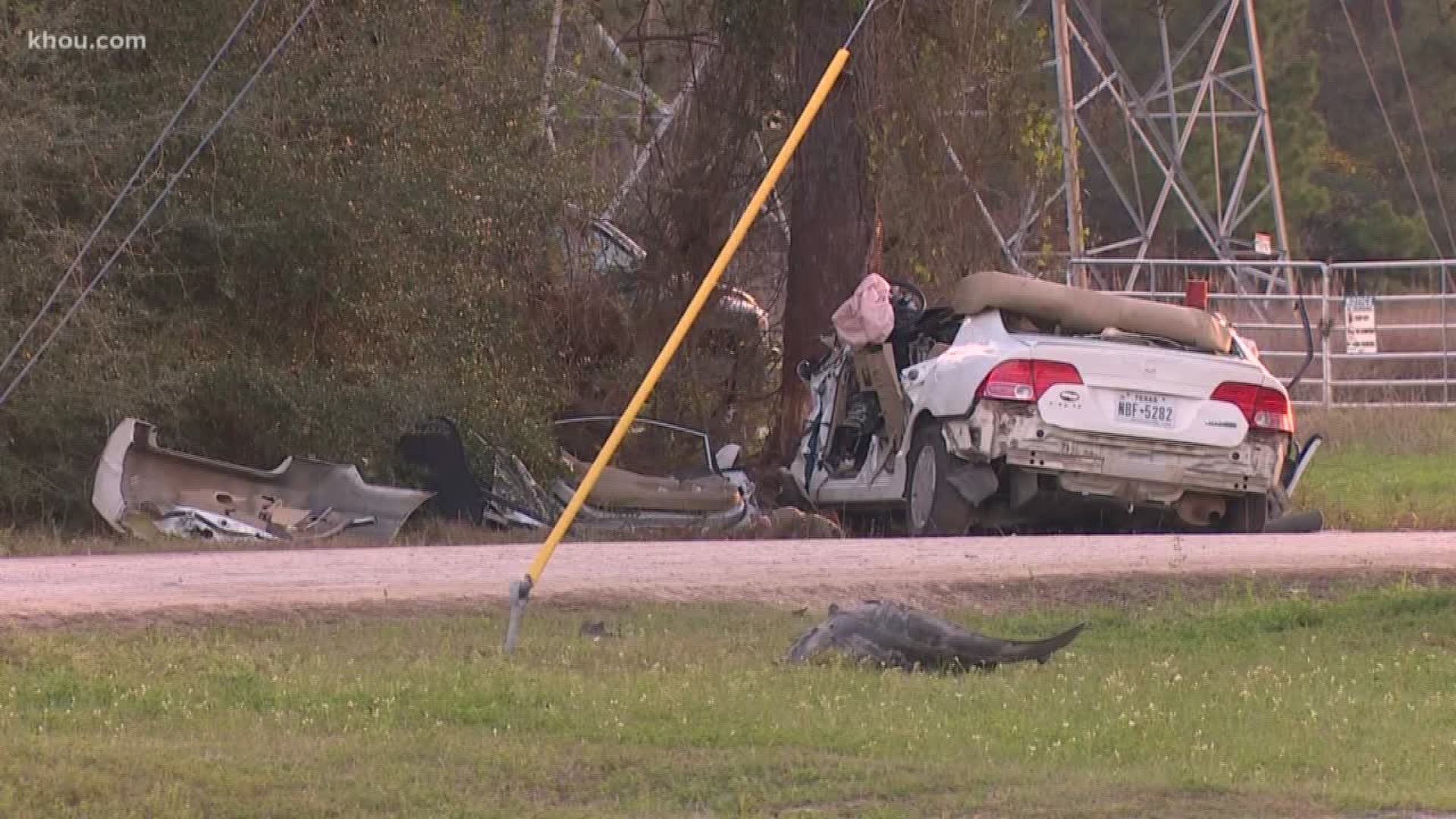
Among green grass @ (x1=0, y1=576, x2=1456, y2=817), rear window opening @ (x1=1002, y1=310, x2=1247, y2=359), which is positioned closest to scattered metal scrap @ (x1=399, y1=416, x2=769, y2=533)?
rear window opening @ (x1=1002, y1=310, x2=1247, y2=359)

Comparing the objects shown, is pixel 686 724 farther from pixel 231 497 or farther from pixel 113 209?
pixel 231 497

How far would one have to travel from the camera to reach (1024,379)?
46.9 feet

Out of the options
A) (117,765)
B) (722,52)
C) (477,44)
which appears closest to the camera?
(117,765)

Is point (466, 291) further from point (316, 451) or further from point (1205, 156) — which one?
point (1205, 156)

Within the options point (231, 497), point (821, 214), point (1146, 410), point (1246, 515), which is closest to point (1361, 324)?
point (821, 214)

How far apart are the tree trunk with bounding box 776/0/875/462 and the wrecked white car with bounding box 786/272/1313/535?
2949 mm

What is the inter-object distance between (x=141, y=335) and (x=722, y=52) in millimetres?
6022

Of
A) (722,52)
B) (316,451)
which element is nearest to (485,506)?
(316,451)

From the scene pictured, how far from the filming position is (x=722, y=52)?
19.8m

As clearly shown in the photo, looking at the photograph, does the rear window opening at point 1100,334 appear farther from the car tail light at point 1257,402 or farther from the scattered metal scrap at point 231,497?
the scattered metal scrap at point 231,497

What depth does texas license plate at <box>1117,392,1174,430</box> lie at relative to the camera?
47.1ft

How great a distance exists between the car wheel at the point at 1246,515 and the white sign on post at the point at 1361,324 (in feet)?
50.0

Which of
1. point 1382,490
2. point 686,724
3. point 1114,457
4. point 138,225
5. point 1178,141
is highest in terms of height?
point 1178,141

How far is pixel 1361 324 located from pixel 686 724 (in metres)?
23.7
